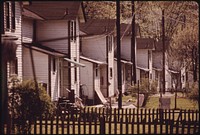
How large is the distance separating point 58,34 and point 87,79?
5.76 metres

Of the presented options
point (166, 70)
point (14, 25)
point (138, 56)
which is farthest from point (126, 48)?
point (14, 25)

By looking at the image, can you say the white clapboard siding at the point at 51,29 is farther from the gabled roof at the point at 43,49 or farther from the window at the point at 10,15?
the window at the point at 10,15

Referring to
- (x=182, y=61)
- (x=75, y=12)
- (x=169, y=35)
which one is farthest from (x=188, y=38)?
(x=169, y=35)

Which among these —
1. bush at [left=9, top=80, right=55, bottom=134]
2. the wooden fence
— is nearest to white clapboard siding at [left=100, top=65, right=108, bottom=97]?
the wooden fence

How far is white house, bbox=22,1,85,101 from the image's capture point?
28.3 metres

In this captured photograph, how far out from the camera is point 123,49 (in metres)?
42.9

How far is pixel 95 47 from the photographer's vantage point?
3812 cm

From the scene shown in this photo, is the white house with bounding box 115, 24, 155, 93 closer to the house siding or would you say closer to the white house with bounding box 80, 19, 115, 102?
the white house with bounding box 80, 19, 115, 102

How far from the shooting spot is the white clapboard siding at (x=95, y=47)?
38031 mm

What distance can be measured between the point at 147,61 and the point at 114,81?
3798mm

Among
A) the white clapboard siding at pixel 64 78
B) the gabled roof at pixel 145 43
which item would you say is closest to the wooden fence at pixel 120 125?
the white clapboard siding at pixel 64 78

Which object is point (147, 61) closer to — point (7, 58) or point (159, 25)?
point (159, 25)

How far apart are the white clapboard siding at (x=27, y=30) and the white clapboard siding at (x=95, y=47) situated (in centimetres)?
914

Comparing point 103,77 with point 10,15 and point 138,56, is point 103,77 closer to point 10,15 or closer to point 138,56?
point 138,56
